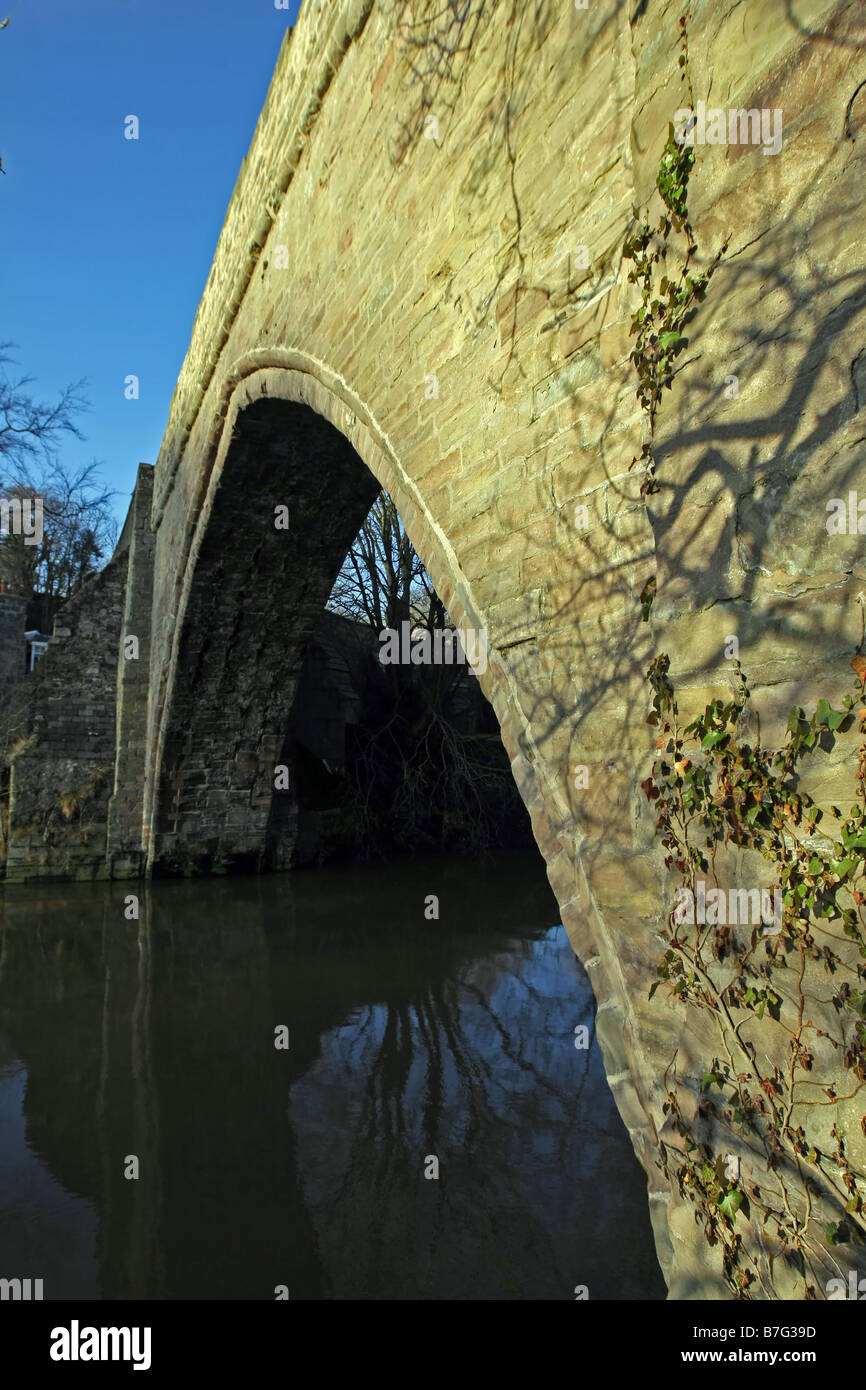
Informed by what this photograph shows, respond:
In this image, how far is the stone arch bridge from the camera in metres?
1.63

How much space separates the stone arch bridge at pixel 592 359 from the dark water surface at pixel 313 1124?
99cm

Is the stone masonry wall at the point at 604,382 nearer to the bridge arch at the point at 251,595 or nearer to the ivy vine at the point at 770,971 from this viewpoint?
the ivy vine at the point at 770,971

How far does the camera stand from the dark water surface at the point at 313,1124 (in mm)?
2580

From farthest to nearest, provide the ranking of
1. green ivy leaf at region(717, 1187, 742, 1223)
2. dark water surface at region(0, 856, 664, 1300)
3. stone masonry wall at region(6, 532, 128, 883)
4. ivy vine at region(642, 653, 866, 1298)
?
stone masonry wall at region(6, 532, 128, 883)
dark water surface at region(0, 856, 664, 1300)
green ivy leaf at region(717, 1187, 742, 1223)
ivy vine at region(642, 653, 866, 1298)

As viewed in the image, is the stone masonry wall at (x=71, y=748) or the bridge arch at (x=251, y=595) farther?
the stone masonry wall at (x=71, y=748)

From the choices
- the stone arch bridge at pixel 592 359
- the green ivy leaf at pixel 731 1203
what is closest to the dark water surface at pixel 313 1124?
the green ivy leaf at pixel 731 1203

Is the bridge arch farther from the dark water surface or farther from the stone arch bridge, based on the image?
the dark water surface

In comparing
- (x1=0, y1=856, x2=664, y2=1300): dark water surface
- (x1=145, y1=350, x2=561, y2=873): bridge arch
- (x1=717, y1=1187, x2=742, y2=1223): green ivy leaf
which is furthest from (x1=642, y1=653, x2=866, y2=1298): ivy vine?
(x1=145, y1=350, x2=561, y2=873): bridge arch

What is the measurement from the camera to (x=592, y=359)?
240 centimetres

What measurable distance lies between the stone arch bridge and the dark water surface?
993mm

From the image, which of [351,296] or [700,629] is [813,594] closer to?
[700,629]

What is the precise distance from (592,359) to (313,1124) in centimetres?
324

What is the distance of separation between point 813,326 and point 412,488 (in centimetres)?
214
